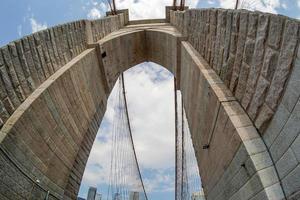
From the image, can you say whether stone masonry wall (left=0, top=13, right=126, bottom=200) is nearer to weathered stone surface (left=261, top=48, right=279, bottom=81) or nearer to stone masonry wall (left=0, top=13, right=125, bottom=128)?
stone masonry wall (left=0, top=13, right=125, bottom=128)

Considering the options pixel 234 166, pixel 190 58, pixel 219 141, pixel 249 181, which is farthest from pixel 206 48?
pixel 249 181

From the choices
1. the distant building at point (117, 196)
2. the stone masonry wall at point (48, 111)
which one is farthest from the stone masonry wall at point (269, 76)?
the distant building at point (117, 196)

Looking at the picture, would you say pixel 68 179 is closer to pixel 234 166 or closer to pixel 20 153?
pixel 20 153

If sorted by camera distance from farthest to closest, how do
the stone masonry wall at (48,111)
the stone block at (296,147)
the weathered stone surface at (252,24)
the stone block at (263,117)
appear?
the stone masonry wall at (48,111) < the weathered stone surface at (252,24) < the stone block at (263,117) < the stone block at (296,147)

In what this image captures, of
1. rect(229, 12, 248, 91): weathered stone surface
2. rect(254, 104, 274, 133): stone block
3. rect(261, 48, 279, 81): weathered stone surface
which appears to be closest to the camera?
rect(261, 48, 279, 81): weathered stone surface

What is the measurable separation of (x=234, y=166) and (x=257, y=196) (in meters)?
0.51

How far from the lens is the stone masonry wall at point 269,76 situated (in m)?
1.83

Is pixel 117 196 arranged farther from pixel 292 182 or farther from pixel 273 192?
pixel 292 182

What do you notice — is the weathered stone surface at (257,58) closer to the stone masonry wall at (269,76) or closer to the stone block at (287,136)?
the stone masonry wall at (269,76)

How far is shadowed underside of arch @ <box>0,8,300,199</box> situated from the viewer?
2141 mm

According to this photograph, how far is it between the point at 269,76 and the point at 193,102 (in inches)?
88.6

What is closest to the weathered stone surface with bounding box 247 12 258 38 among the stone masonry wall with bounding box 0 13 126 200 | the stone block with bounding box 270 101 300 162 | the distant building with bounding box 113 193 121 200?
the stone block with bounding box 270 101 300 162

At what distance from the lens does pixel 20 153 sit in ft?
9.59

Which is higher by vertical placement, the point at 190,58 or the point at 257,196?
the point at 190,58
